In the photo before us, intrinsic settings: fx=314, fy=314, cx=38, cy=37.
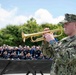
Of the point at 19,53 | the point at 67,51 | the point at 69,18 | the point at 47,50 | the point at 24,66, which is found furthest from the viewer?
the point at 19,53

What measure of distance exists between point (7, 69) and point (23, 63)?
75 cm

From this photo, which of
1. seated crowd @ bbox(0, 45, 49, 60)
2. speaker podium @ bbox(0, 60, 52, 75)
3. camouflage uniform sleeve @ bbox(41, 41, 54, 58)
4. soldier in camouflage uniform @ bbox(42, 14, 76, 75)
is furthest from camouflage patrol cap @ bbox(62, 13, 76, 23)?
seated crowd @ bbox(0, 45, 49, 60)

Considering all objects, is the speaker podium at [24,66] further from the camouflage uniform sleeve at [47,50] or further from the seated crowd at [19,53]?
the seated crowd at [19,53]

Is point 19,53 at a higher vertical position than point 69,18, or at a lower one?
lower

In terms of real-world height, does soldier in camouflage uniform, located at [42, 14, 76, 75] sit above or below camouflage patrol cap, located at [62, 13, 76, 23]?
below

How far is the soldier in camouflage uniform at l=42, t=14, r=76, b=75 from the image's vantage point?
3512 millimetres

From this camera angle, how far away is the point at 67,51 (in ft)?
11.5

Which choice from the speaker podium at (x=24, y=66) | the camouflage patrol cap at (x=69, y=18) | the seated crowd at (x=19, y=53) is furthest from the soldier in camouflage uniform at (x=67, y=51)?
the seated crowd at (x=19, y=53)

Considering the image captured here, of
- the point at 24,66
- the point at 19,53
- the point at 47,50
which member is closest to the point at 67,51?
the point at 47,50

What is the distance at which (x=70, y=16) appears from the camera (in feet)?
12.0

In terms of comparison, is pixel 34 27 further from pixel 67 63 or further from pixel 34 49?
pixel 67 63

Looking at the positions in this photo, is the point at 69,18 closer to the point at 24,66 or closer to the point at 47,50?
the point at 47,50

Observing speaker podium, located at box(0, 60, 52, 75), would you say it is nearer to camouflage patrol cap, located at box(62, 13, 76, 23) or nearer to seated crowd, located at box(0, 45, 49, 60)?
camouflage patrol cap, located at box(62, 13, 76, 23)

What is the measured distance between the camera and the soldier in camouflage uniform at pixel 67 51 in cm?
351
